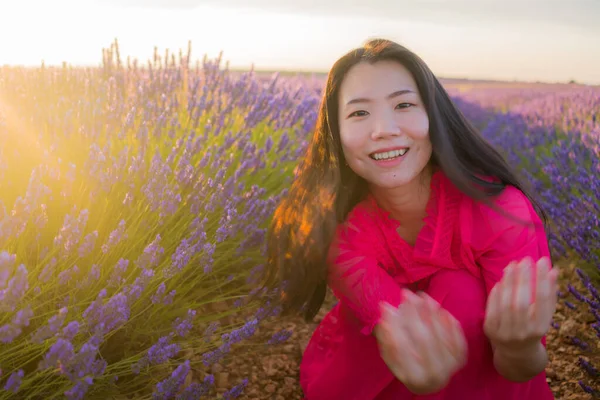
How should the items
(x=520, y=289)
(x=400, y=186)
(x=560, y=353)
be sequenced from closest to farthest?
1. (x=520, y=289)
2. (x=400, y=186)
3. (x=560, y=353)

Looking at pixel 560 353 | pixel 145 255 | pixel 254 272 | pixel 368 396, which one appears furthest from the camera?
pixel 560 353

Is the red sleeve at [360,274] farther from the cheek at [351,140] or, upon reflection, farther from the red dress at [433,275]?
the cheek at [351,140]

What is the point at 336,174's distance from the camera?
5.90 feet

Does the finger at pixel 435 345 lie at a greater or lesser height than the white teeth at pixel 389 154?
lesser

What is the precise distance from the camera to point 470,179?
1.70 meters

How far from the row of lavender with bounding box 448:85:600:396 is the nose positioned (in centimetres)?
110

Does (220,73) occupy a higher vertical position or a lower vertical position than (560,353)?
higher

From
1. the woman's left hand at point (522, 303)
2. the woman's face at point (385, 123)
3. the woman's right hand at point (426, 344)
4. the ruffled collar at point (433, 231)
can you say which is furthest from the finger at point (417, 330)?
the woman's face at point (385, 123)

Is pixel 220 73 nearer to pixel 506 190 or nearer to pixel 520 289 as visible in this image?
pixel 506 190

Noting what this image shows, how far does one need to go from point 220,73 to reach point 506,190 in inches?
85.1

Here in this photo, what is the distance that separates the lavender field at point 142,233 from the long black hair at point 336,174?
0.20 m

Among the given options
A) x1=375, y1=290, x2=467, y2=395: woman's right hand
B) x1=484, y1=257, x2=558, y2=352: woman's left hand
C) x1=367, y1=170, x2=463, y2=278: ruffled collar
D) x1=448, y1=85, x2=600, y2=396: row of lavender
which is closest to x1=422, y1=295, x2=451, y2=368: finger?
x1=375, y1=290, x2=467, y2=395: woman's right hand

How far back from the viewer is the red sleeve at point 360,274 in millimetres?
1574

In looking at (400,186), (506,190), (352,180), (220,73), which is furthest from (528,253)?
→ (220,73)
